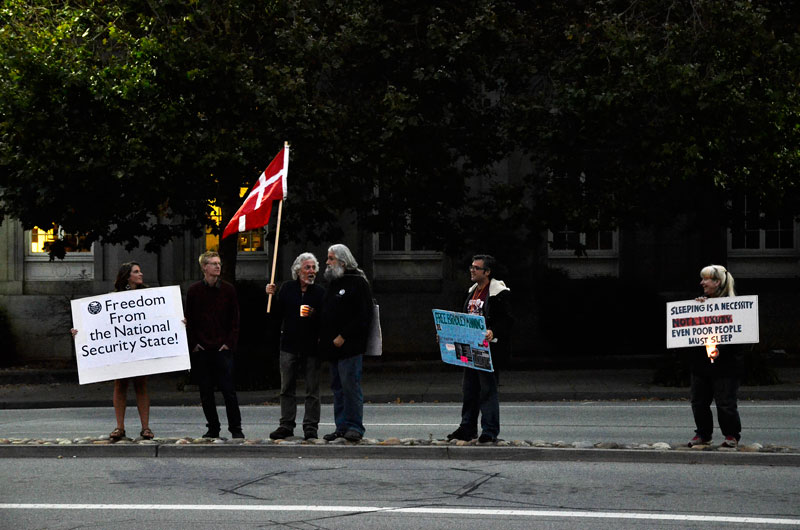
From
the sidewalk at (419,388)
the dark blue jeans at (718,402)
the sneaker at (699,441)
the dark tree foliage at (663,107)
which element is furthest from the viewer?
the dark tree foliage at (663,107)

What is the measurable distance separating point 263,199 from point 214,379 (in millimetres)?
2122

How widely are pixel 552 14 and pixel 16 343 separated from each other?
46.9 ft

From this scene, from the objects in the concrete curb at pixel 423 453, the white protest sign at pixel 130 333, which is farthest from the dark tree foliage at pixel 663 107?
the white protest sign at pixel 130 333

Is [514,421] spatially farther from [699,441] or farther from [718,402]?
[718,402]

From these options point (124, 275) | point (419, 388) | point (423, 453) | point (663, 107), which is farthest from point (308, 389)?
point (663, 107)

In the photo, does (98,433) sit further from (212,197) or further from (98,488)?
(212,197)

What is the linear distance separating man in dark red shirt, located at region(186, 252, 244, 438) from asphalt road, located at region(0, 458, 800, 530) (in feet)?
3.85

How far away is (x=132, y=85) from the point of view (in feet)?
60.3

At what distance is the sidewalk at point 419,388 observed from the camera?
18.3 metres

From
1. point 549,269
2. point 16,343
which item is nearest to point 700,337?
point 549,269

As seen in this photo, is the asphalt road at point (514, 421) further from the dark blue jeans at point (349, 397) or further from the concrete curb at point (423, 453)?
the concrete curb at point (423, 453)

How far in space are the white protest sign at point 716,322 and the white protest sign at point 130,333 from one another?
4.82 meters

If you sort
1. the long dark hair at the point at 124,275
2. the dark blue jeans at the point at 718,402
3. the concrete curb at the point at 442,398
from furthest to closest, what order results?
the concrete curb at the point at 442,398 < the long dark hair at the point at 124,275 < the dark blue jeans at the point at 718,402

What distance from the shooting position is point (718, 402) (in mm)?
10688
